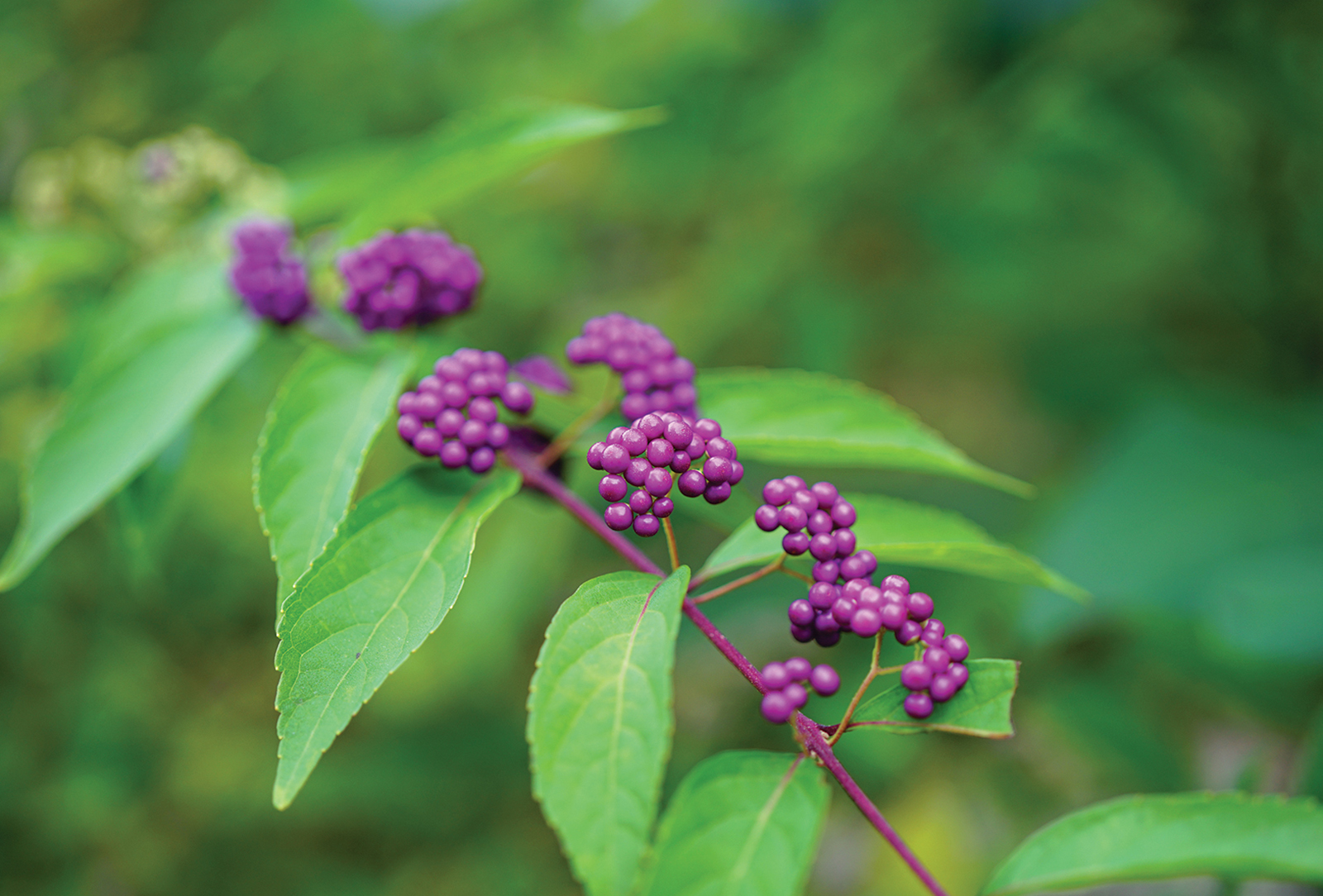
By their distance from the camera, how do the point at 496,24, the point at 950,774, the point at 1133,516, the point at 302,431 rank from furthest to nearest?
1. the point at 496,24
2. the point at 950,774
3. the point at 1133,516
4. the point at 302,431

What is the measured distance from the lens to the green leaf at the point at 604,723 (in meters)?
0.80

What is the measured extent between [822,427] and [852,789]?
1.85 feet

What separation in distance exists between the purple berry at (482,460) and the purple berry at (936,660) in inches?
25.0

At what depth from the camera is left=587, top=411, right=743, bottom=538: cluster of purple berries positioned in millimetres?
1043

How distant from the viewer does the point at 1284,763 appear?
335 cm

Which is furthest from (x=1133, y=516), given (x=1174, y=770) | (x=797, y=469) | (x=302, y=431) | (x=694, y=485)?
(x=302, y=431)

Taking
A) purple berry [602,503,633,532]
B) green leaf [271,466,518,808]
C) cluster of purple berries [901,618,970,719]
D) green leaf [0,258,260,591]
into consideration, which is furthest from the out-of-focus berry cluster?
green leaf [0,258,260,591]

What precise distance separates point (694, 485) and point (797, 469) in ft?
6.69

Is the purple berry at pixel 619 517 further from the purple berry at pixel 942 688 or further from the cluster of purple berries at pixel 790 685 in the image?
the purple berry at pixel 942 688

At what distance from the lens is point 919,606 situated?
102 cm

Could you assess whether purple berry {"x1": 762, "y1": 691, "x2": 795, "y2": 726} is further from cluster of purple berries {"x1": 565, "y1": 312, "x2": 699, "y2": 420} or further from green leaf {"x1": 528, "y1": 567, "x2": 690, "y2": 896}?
cluster of purple berries {"x1": 565, "y1": 312, "x2": 699, "y2": 420}

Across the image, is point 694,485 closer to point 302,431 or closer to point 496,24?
point 302,431

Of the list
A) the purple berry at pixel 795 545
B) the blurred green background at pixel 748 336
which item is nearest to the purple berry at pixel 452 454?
the purple berry at pixel 795 545

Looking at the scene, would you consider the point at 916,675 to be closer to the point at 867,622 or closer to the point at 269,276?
the point at 867,622
